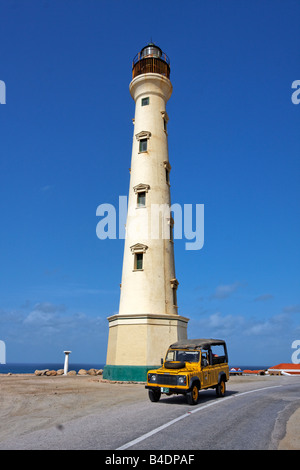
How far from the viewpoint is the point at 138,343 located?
2339 centimetres

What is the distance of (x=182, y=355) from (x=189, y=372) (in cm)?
173

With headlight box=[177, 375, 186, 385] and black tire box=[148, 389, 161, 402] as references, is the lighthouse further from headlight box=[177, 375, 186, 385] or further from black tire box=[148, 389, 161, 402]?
headlight box=[177, 375, 186, 385]

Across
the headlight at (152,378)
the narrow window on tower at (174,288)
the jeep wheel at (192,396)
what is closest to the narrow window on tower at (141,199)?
the narrow window on tower at (174,288)

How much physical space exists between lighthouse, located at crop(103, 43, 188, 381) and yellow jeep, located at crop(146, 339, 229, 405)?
8091 mm

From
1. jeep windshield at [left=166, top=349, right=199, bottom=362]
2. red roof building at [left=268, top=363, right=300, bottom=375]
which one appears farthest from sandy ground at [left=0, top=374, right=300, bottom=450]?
red roof building at [left=268, top=363, right=300, bottom=375]

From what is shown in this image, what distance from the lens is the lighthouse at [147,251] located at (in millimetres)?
23656

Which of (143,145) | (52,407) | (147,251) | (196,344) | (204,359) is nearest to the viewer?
(52,407)

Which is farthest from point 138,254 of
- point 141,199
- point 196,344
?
point 196,344

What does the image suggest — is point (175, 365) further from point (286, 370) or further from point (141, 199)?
point (286, 370)

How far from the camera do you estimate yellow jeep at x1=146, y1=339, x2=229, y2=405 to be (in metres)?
12.9

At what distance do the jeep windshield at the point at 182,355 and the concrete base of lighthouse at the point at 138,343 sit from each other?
26.5ft
